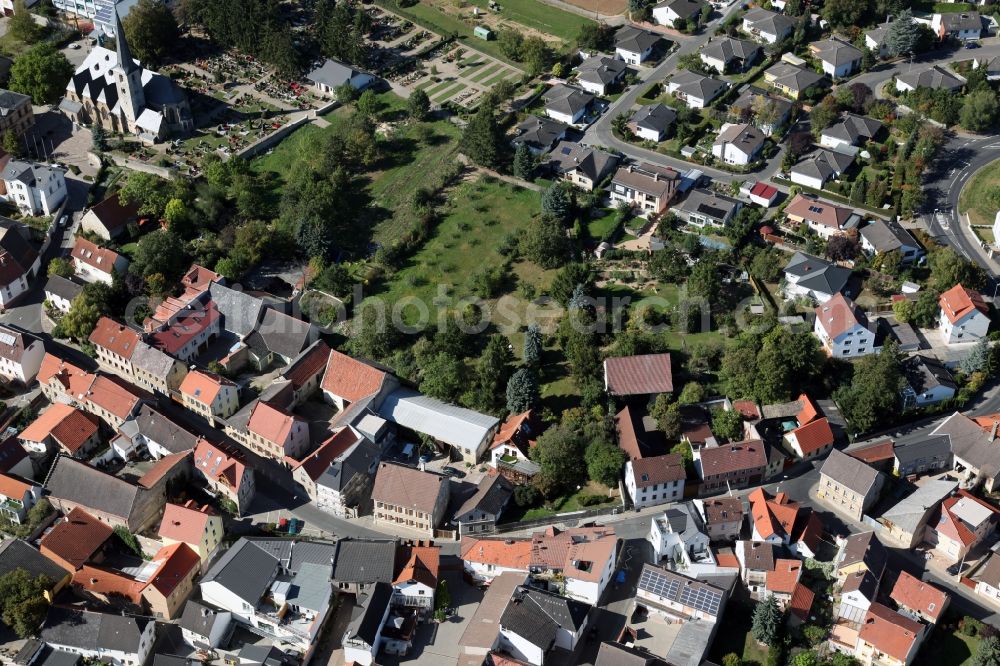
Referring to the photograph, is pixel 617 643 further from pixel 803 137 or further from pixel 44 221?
pixel 44 221

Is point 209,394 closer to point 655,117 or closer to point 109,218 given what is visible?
point 109,218

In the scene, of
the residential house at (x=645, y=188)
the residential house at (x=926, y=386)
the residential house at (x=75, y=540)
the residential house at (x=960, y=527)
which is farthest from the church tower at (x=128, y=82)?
the residential house at (x=960, y=527)

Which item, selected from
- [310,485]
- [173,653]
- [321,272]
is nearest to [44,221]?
[321,272]

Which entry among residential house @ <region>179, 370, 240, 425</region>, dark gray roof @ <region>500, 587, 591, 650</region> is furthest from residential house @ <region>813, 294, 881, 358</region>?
residential house @ <region>179, 370, 240, 425</region>

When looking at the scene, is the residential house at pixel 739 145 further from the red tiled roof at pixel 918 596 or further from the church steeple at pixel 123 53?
the church steeple at pixel 123 53

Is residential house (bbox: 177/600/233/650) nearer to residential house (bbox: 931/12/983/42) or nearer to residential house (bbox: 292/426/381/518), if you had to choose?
residential house (bbox: 292/426/381/518)

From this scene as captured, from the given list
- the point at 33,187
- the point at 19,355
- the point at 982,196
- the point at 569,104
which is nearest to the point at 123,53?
the point at 33,187
